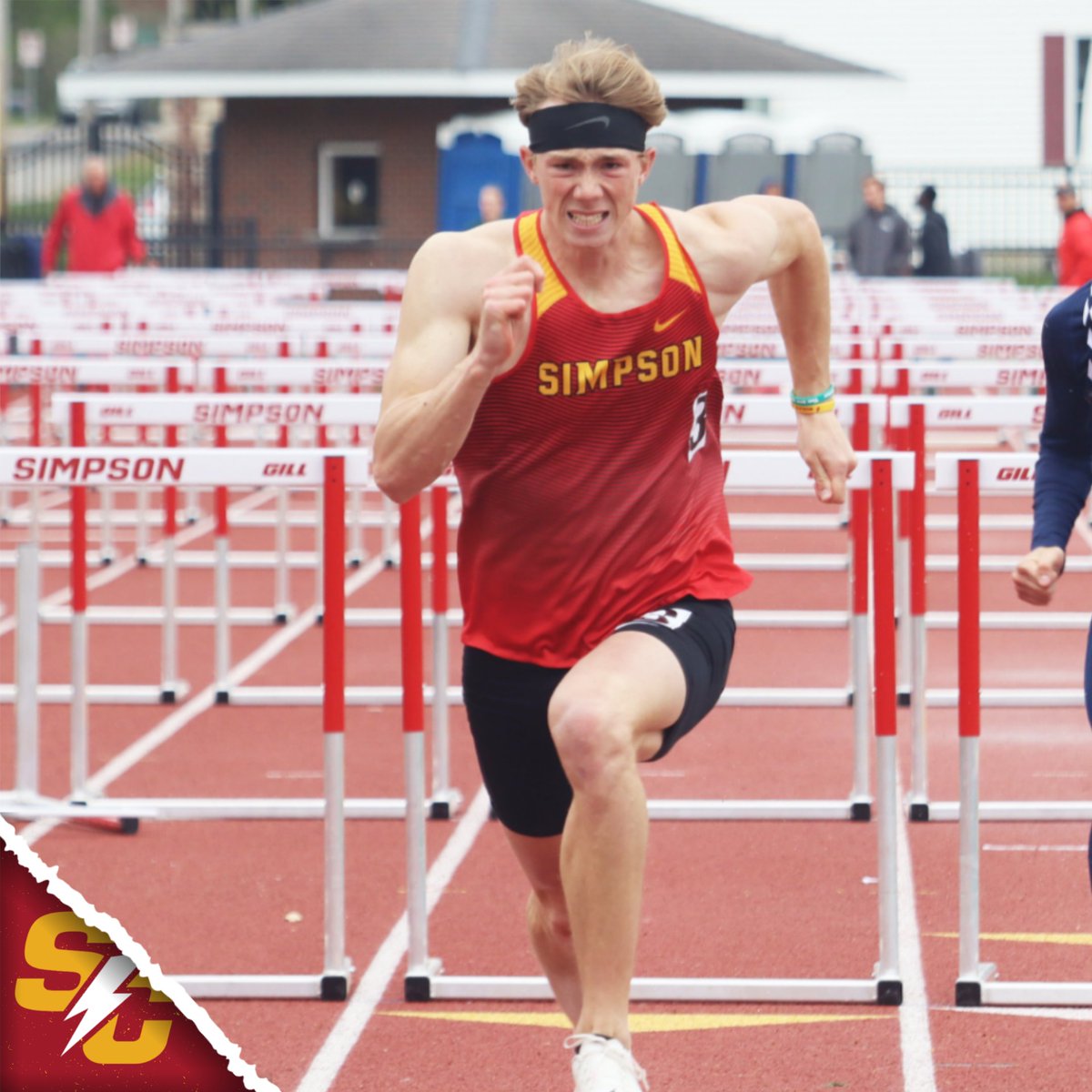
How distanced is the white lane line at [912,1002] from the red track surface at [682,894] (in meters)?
0.01

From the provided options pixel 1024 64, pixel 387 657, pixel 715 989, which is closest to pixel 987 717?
pixel 387 657

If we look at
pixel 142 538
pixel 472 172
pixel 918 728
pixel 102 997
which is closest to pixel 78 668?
pixel 918 728

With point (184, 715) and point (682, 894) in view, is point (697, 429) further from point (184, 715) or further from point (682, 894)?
point (184, 715)

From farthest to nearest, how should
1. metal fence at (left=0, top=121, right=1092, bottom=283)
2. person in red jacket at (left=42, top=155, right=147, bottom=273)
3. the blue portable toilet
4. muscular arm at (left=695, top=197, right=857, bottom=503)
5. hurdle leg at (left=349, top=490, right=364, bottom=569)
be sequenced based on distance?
metal fence at (left=0, top=121, right=1092, bottom=283)
the blue portable toilet
person in red jacket at (left=42, top=155, right=147, bottom=273)
hurdle leg at (left=349, top=490, right=364, bottom=569)
muscular arm at (left=695, top=197, right=857, bottom=503)

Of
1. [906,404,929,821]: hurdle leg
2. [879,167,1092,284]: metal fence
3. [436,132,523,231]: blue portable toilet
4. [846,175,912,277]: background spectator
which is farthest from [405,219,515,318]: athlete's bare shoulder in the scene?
[879,167,1092,284]: metal fence

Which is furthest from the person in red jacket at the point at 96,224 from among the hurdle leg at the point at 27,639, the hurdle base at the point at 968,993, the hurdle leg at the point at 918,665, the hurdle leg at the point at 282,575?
the hurdle base at the point at 968,993

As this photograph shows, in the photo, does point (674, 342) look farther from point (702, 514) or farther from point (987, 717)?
point (987, 717)

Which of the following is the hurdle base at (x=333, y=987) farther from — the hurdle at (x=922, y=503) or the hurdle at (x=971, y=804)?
the hurdle at (x=922, y=503)

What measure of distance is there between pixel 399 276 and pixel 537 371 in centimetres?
2024

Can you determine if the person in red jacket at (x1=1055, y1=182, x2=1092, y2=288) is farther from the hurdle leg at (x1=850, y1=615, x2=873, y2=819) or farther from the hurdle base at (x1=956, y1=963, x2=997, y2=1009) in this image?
the hurdle base at (x1=956, y1=963, x2=997, y2=1009)

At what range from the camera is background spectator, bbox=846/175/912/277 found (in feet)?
80.4

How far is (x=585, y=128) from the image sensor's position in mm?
4164

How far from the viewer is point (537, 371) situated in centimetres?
423

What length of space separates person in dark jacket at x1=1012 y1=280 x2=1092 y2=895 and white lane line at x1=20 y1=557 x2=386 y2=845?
158 inches
